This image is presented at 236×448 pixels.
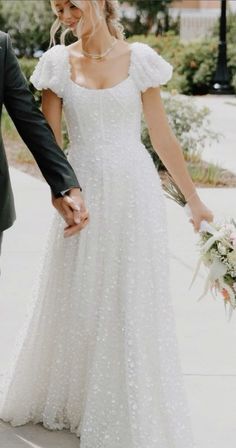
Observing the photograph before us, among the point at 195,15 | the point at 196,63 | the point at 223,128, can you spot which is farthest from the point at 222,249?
the point at 195,15

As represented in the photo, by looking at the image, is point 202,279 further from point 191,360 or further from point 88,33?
point 88,33

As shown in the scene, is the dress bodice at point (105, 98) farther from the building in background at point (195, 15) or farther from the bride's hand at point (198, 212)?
the building in background at point (195, 15)

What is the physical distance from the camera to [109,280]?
155 inches

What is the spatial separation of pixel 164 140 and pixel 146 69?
29cm

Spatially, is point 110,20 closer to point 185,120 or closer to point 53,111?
point 53,111

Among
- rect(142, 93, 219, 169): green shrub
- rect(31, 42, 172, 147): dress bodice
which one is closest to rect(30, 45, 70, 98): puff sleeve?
rect(31, 42, 172, 147): dress bodice

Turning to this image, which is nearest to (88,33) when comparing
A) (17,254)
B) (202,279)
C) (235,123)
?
(202,279)

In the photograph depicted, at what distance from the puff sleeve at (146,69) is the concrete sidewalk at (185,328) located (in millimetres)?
1488

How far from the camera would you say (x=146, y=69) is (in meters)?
3.90

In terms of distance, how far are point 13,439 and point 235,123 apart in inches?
546

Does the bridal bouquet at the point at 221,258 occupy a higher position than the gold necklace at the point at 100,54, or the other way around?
the gold necklace at the point at 100,54

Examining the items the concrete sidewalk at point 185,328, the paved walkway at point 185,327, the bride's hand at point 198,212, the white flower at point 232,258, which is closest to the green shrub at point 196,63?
the paved walkway at point 185,327

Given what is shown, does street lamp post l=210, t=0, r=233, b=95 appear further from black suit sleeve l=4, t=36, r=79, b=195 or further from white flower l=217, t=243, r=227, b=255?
black suit sleeve l=4, t=36, r=79, b=195

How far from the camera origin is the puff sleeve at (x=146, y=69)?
390 cm
